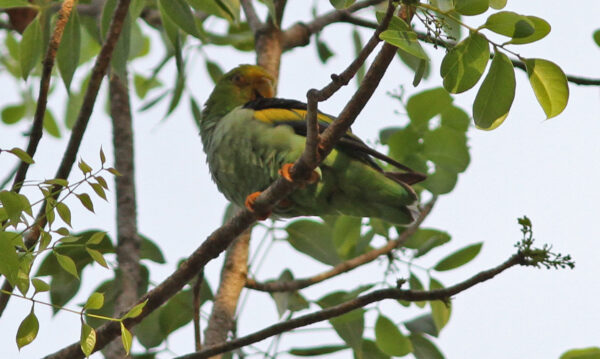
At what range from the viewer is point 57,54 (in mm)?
2979

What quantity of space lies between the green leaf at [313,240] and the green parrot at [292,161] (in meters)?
0.16

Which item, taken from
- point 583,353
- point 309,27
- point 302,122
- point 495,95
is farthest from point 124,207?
point 495,95

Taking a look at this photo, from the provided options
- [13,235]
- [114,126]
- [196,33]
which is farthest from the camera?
[114,126]

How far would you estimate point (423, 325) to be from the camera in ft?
11.1

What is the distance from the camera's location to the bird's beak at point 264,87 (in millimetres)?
4090

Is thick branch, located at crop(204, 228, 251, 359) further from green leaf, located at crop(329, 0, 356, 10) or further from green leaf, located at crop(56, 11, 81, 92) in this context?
green leaf, located at crop(329, 0, 356, 10)

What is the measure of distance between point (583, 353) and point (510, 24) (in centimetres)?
134

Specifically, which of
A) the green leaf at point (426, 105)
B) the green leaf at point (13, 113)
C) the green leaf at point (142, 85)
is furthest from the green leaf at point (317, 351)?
the green leaf at point (13, 113)

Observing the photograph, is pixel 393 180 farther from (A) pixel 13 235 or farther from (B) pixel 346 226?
(A) pixel 13 235

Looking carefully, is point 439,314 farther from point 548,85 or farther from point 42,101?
point 42,101

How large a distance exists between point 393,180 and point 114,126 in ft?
5.79

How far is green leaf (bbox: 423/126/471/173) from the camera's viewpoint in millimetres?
3477

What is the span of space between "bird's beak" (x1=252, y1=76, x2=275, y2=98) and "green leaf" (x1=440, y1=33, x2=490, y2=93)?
226 centimetres

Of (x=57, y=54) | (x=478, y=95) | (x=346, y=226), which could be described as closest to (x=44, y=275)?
(x=57, y=54)
